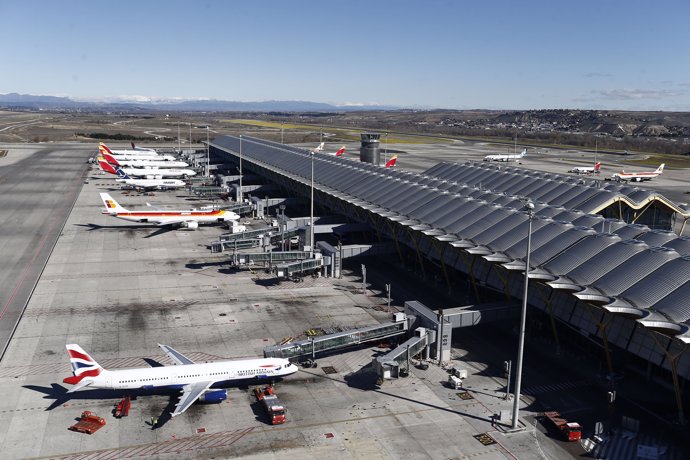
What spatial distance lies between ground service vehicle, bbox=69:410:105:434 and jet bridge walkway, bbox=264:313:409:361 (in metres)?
14.0

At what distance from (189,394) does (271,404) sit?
6491mm

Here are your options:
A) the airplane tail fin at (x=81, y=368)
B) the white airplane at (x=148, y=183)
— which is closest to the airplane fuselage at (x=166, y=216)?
the white airplane at (x=148, y=183)

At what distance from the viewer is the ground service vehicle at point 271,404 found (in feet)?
133

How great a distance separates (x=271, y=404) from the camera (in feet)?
137

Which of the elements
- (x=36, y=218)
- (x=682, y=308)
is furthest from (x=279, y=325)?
(x=36, y=218)

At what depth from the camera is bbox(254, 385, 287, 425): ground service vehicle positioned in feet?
133

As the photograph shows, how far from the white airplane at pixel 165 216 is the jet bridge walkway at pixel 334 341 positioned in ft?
191

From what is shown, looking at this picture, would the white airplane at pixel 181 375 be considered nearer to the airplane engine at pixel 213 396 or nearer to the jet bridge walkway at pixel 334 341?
the airplane engine at pixel 213 396

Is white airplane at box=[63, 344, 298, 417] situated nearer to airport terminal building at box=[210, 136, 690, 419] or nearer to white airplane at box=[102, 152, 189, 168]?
airport terminal building at box=[210, 136, 690, 419]

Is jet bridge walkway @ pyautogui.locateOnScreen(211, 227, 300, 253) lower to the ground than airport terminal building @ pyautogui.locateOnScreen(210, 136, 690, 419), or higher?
lower

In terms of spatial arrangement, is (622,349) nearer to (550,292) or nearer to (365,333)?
(550,292)

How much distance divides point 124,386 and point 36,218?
267ft

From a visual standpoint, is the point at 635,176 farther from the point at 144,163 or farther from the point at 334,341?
the point at 144,163

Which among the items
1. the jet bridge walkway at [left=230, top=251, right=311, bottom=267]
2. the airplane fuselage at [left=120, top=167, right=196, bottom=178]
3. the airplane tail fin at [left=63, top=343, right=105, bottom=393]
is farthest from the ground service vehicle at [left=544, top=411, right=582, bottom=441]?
the airplane fuselage at [left=120, top=167, right=196, bottom=178]
